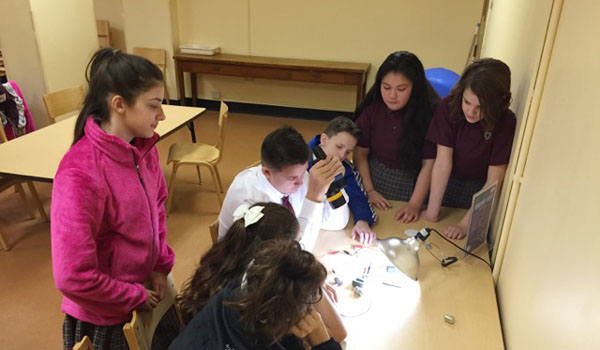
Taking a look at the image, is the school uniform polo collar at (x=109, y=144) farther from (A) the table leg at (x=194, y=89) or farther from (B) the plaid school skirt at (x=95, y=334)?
(A) the table leg at (x=194, y=89)

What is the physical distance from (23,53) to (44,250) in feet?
7.81

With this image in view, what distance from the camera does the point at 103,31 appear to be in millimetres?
6324

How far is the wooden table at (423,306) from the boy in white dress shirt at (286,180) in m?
0.16

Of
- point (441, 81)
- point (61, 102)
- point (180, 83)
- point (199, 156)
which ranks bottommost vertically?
point (199, 156)

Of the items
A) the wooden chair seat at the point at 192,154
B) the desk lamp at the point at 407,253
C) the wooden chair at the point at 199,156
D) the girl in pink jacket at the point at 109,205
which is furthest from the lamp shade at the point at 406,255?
the wooden chair seat at the point at 192,154

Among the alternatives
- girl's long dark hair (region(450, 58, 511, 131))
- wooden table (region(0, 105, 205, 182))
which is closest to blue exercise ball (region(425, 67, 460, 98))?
girl's long dark hair (region(450, 58, 511, 131))

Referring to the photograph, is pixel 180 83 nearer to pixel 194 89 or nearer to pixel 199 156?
pixel 194 89

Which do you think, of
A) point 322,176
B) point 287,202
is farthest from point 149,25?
point 322,176

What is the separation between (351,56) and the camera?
17.8 feet

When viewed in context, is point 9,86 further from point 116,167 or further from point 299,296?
point 299,296

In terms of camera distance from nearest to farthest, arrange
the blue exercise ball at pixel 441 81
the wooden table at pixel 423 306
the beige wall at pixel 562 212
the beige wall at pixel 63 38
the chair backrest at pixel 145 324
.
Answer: the beige wall at pixel 562 212
the chair backrest at pixel 145 324
the wooden table at pixel 423 306
the blue exercise ball at pixel 441 81
the beige wall at pixel 63 38

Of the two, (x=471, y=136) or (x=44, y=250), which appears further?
(x=44, y=250)

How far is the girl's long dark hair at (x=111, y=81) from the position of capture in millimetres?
1278

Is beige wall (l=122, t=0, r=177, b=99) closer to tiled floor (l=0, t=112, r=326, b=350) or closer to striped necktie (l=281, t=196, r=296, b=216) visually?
tiled floor (l=0, t=112, r=326, b=350)
